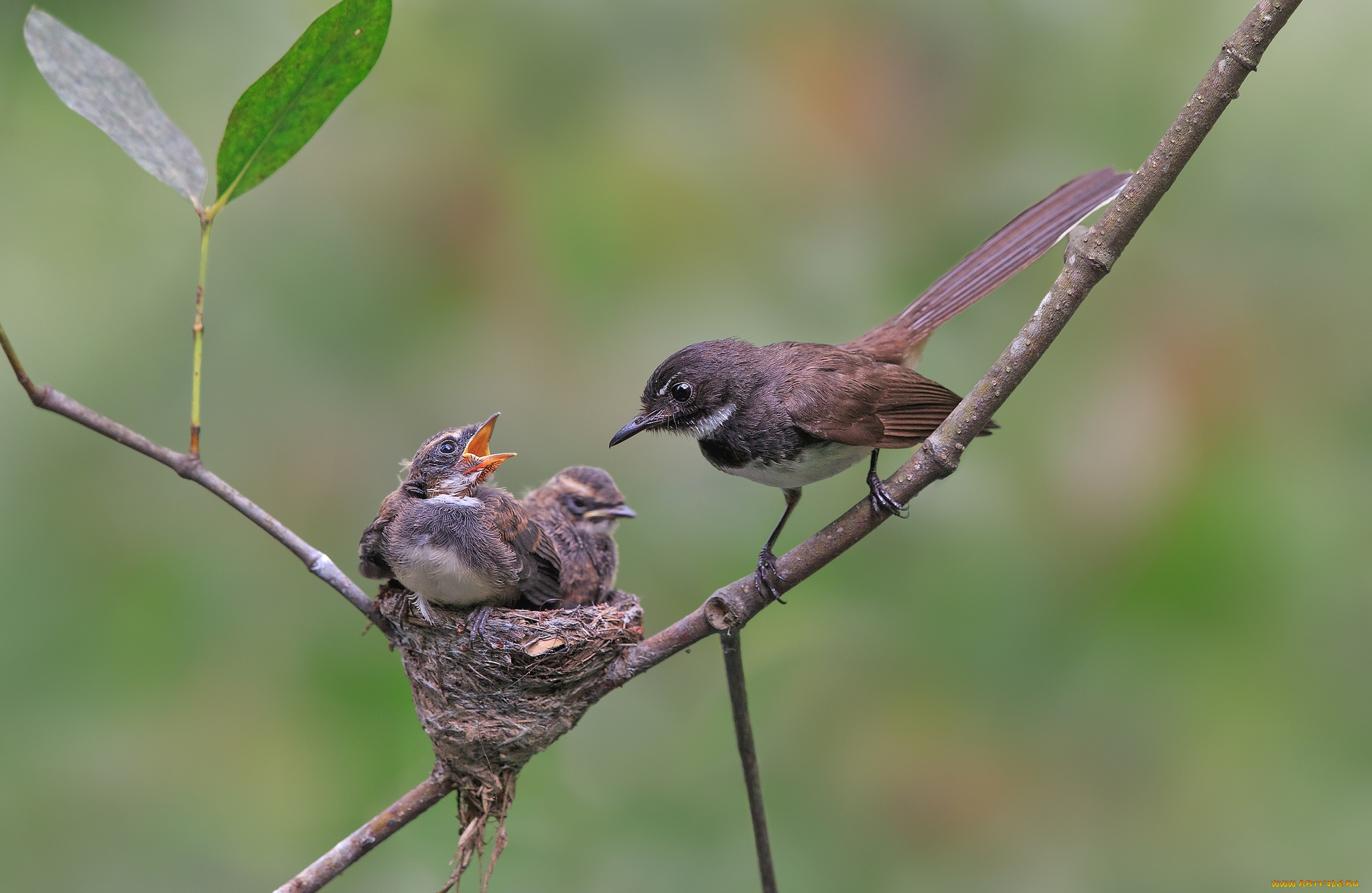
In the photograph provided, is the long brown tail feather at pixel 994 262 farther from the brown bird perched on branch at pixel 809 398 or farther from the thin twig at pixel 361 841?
the thin twig at pixel 361 841

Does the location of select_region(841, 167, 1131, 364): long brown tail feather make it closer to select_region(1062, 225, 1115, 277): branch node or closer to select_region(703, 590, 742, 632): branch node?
select_region(1062, 225, 1115, 277): branch node

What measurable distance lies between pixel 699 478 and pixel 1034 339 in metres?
2.58

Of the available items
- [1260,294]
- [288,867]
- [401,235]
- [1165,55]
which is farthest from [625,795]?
[1165,55]

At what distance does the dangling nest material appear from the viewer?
2598 millimetres

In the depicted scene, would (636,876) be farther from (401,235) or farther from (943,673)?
(401,235)

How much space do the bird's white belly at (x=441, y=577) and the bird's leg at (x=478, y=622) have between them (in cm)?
5

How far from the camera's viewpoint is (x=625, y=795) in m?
4.38

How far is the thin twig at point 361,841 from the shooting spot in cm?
213

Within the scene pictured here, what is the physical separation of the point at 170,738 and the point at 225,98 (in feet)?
8.74

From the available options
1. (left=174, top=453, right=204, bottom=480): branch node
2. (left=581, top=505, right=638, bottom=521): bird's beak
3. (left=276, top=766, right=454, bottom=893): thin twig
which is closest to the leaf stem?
(left=174, top=453, right=204, bottom=480): branch node

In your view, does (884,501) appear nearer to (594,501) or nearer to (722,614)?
(722,614)

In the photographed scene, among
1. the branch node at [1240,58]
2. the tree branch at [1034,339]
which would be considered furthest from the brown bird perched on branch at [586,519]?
the branch node at [1240,58]

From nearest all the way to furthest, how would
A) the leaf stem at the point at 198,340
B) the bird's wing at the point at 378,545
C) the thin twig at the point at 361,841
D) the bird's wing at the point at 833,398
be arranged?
1. the leaf stem at the point at 198,340
2. the thin twig at the point at 361,841
3. the bird's wing at the point at 833,398
4. the bird's wing at the point at 378,545

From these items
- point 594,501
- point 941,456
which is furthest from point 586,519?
point 941,456
